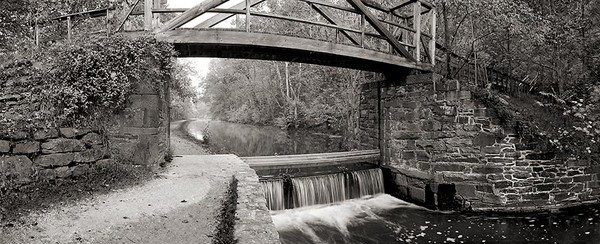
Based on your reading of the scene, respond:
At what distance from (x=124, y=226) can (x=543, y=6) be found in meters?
14.2

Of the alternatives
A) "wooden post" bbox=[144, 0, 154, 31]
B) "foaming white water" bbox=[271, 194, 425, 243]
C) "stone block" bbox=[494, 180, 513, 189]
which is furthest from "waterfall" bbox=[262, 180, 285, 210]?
"stone block" bbox=[494, 180, 513, 189]

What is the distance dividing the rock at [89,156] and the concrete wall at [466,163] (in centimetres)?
756

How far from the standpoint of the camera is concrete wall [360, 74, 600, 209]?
7953 mm

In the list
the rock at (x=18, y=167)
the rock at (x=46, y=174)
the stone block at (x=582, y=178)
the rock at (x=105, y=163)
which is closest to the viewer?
the rock at (x=18, y=167)

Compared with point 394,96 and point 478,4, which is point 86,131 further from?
point 478,4

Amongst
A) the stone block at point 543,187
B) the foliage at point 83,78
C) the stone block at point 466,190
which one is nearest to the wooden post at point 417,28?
the stone block at point 466,190

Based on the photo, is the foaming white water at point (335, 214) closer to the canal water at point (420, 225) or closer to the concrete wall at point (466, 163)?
the canal water at point (420, 225)

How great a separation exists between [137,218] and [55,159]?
1.88 m

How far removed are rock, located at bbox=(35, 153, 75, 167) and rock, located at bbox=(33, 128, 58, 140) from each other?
260 millimetres

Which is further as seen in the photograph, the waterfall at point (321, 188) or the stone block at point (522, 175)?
the waterfall at point (321, 188)

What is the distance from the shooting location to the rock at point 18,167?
4199mm

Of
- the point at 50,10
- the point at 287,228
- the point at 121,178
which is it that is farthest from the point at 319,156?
the point at 50,10

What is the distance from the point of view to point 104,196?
14.8 feet

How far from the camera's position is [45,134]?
4543 mm
